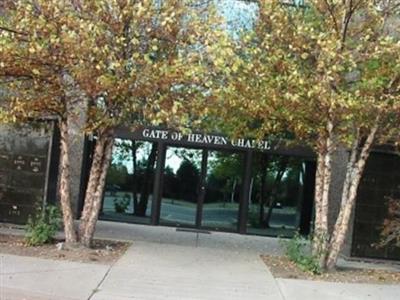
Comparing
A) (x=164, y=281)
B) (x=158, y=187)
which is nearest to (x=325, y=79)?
(x=164, y=281)

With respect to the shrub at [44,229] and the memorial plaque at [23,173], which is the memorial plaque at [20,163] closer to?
the memorial plaque at [23,173]

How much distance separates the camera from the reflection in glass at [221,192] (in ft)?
51.4

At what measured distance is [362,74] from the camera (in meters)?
10.2

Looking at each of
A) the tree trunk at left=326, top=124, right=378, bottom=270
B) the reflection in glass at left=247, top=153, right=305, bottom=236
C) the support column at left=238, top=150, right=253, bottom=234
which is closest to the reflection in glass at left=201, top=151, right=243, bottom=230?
the support column at left=238, top=150, right=253, bottom=234

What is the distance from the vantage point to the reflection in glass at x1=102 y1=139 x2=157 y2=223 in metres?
15.8

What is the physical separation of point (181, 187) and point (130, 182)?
1353 mm

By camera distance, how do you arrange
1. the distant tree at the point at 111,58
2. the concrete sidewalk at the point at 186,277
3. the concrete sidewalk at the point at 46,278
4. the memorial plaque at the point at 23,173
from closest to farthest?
the concrete sidewalk at the point at 46,278, the concrete sidewalk at the point at 186,277, the distant tree at the point at 111,58, the memorial plaque at the point at 23,173

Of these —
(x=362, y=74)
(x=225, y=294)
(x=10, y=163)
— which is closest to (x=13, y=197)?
(x=10, y=163)

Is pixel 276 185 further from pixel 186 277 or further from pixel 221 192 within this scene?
pixel 186 277

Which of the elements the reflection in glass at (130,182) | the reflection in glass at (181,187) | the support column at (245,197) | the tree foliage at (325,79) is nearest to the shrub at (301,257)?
the tree foliage at (325,79)

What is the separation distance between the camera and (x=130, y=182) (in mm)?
15938

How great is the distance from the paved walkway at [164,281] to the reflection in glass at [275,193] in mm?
4102

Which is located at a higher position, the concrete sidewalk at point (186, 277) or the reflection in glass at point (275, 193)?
the reflection in glass at point (275, 193)

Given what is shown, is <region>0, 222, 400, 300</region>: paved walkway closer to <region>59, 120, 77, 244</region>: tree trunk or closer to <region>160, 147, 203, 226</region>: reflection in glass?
<region>59, 120, 77, 244</region>: tree trunk
